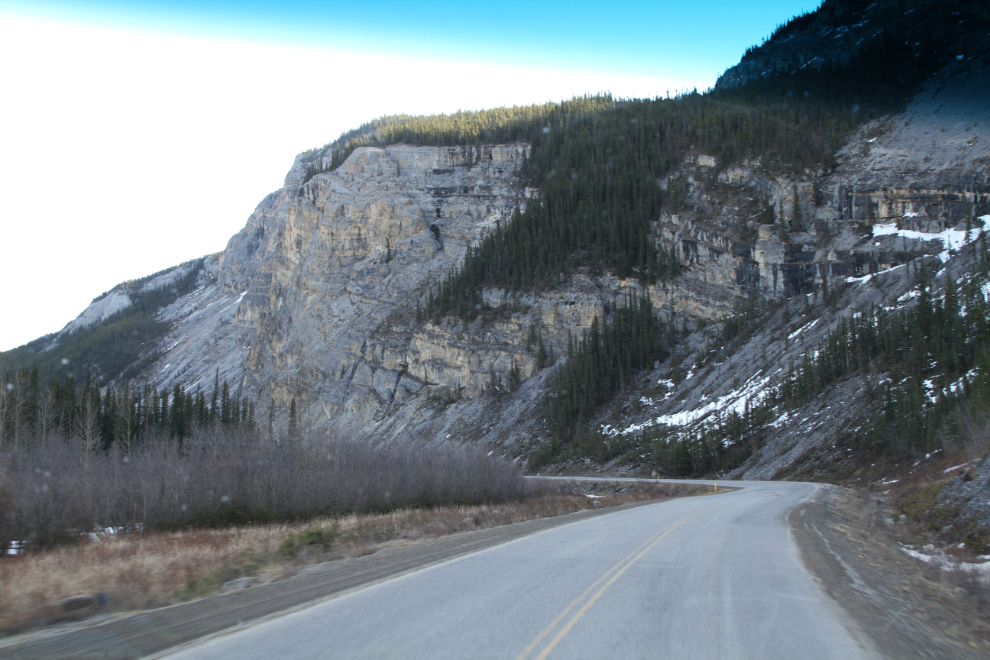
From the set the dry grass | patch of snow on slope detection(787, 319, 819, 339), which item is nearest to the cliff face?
patch of snow on slope detection(787, 319, 819, 339)

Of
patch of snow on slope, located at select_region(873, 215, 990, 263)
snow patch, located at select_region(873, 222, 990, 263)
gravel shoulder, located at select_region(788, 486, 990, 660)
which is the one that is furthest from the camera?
patch of snow on slope, located at select_region(873, 215, 990, 263)

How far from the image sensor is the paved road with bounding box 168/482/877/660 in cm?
654

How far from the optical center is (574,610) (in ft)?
26.4

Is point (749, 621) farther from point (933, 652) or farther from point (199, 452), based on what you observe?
point (199, 452)

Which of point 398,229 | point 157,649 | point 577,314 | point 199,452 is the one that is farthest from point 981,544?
point 398,229

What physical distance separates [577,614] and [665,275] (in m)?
103

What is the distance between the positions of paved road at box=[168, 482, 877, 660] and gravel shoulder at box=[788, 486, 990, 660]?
1.17 feet

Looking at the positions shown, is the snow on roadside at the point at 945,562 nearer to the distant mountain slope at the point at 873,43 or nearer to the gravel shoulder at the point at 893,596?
the gravel shoulder at the point at 893,596

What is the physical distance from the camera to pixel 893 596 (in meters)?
9.67

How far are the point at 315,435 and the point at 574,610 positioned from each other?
39.2 metres

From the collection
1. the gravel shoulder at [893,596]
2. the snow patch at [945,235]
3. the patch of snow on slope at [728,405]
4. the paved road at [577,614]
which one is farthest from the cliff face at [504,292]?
the paved road at [577,614]

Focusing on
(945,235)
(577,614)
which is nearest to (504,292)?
(945,235)

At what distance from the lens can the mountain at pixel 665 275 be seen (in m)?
64.2

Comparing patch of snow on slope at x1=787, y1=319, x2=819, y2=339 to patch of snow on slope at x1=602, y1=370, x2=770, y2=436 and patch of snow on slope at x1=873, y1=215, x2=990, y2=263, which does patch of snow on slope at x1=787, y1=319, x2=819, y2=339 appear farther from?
patch of snow on slope at x1=873, y1=215, x2=990, y2=263
